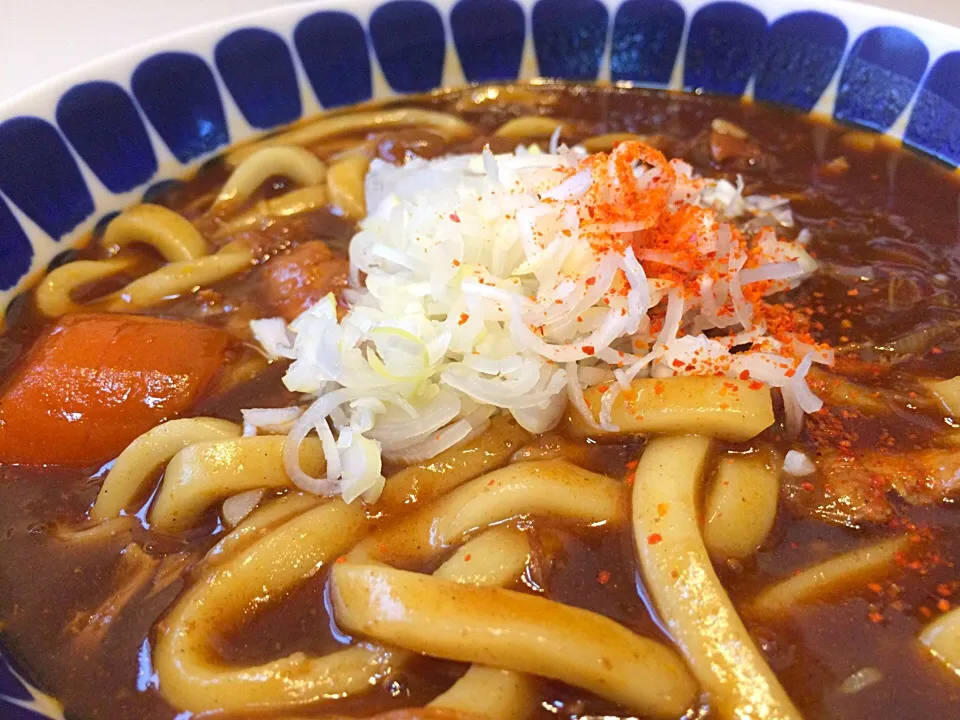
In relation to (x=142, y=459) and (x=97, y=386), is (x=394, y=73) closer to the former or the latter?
(x=97, y=386)

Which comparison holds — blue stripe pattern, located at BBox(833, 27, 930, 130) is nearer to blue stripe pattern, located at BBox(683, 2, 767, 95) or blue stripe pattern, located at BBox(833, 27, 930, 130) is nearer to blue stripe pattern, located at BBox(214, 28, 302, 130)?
blue stripe pattern, located at BBox(683, 2, 767, 95)

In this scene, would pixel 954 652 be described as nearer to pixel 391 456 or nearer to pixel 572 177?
pixel 391 456

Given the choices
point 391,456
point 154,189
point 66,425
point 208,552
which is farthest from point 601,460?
point 154,189

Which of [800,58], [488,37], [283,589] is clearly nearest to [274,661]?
[283,589]

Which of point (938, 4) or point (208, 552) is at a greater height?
point (938, 4)

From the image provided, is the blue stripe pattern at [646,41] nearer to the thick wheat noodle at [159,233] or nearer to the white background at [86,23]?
the white background at [86,23]

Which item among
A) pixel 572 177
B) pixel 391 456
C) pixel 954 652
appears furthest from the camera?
pixel 572 177

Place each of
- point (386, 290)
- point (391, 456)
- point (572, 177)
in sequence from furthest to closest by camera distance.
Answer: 1. point (572, 177)
2. point (386, 290)
3. point (391, 456)
